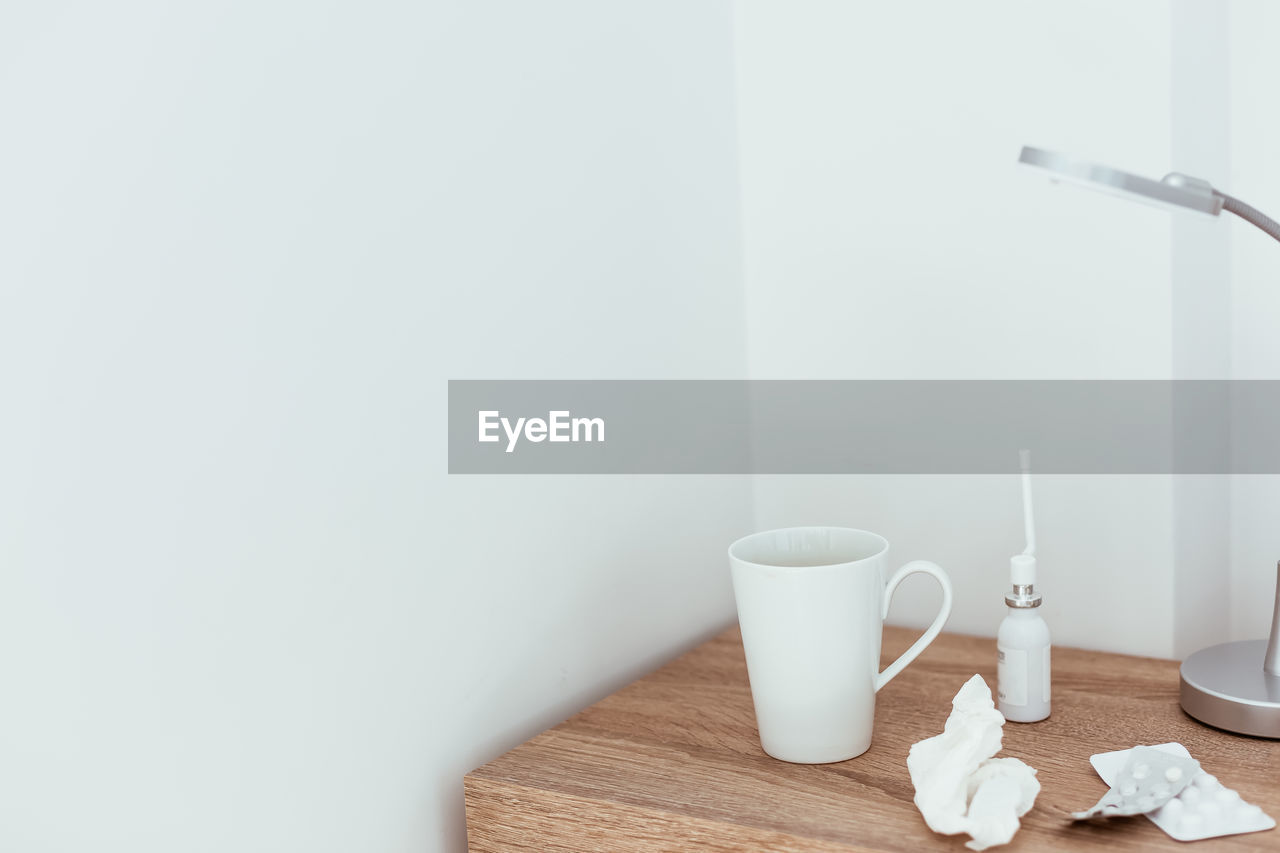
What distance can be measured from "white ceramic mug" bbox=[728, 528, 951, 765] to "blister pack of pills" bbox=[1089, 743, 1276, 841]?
6.0 inches

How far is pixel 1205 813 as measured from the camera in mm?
541

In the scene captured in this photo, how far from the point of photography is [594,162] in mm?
816

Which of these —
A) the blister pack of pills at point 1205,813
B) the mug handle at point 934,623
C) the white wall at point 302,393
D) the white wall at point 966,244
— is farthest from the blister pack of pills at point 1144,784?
the white wall at point 302,393

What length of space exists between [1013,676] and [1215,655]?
0.51 ft

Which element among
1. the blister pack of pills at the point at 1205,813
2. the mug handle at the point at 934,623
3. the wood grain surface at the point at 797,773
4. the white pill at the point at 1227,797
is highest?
the mug handle at the point at 934,623

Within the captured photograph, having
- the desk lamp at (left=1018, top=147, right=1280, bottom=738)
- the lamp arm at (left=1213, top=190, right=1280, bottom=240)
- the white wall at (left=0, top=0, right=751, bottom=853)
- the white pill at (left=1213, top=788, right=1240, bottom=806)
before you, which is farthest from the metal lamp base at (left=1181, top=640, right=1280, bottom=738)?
the white wall at (left=0, top=0, right=751, bottom=853)

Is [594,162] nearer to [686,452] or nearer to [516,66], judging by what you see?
[516,66]

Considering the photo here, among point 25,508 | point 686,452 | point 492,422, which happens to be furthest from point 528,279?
point 25,508

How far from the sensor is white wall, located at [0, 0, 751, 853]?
19.0 inches

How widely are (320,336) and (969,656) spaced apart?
1.86 ft

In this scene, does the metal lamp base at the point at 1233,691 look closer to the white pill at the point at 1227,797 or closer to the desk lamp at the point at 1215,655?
the desk lamp at the point at 1215,655

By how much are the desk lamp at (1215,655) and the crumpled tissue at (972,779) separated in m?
0.17

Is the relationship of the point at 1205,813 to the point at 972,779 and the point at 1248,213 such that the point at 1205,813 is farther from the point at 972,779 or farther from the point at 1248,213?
the point at 1248,213

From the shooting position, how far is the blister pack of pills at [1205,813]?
533 mm
